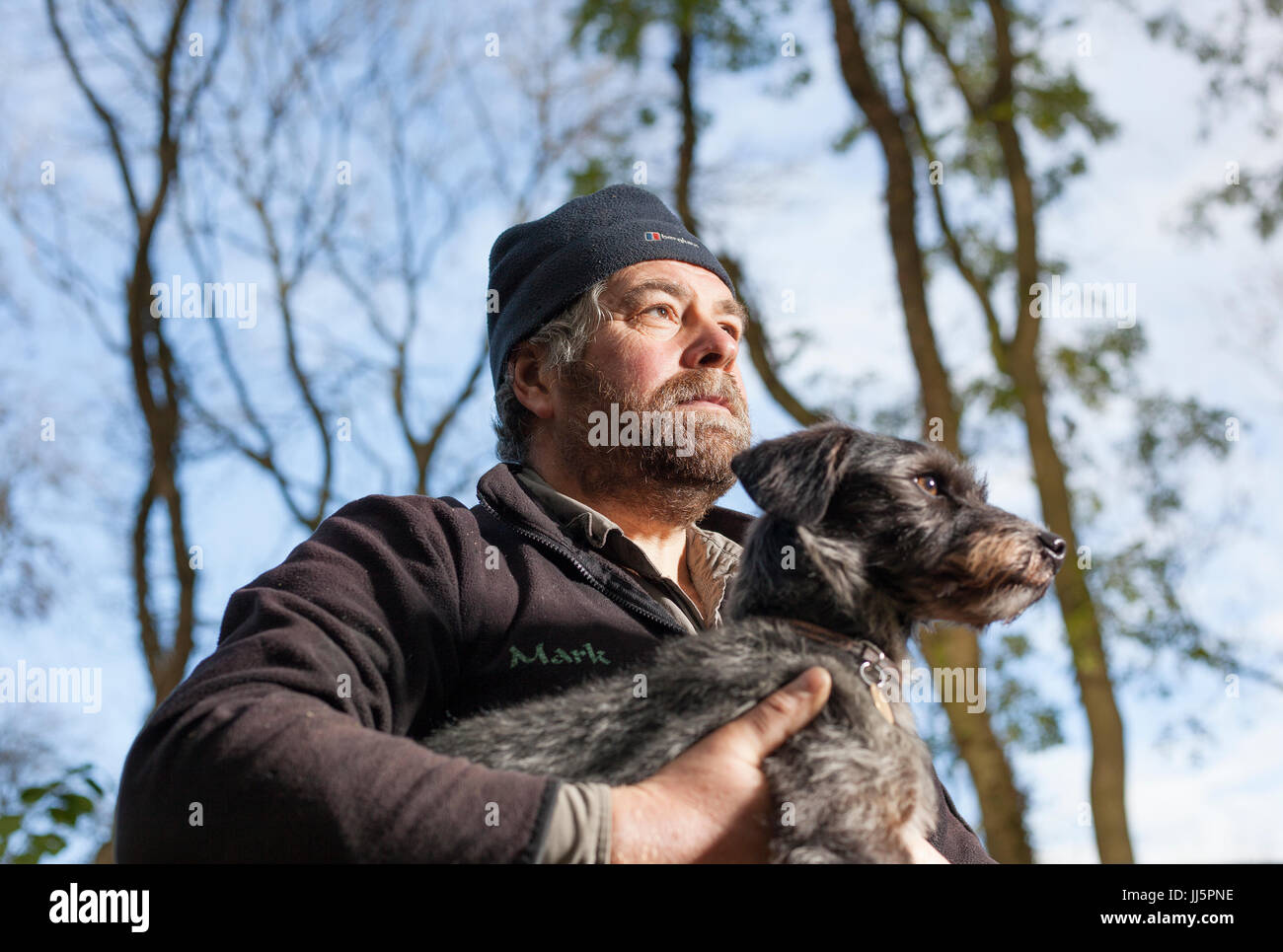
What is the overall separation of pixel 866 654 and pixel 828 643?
14 cm

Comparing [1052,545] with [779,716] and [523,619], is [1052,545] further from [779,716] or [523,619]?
[523,619]

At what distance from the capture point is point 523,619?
419 centimetres

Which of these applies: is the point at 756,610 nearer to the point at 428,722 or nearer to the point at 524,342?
the point at 428,722

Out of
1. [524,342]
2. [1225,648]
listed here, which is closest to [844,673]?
[524,342]

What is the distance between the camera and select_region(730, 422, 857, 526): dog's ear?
4066mm

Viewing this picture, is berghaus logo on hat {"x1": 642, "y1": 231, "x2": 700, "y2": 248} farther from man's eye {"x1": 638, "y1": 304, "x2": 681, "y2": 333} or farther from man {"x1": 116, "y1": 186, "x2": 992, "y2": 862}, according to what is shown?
man's eye {"x1": 638, "y1": 304, "x2": 681, "y2": 333}

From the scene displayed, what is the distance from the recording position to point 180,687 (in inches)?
132

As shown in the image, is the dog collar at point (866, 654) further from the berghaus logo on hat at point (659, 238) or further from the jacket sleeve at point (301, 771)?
the berghaus logo on hat at point (659, 238)

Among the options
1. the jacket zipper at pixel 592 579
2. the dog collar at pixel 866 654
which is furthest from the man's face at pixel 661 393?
the dog collar at pixel 866 654

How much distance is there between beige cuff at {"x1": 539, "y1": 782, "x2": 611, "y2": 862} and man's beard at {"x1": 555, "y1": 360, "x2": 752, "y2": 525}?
7.24ft

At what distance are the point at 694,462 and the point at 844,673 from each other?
1597mm

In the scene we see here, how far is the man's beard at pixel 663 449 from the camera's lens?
502 cm

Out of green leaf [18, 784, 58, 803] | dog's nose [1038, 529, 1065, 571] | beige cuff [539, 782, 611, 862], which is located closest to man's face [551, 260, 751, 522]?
dog's nose [1038, 529, 1065, 571]

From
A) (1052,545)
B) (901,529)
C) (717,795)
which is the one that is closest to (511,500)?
(901,529)
